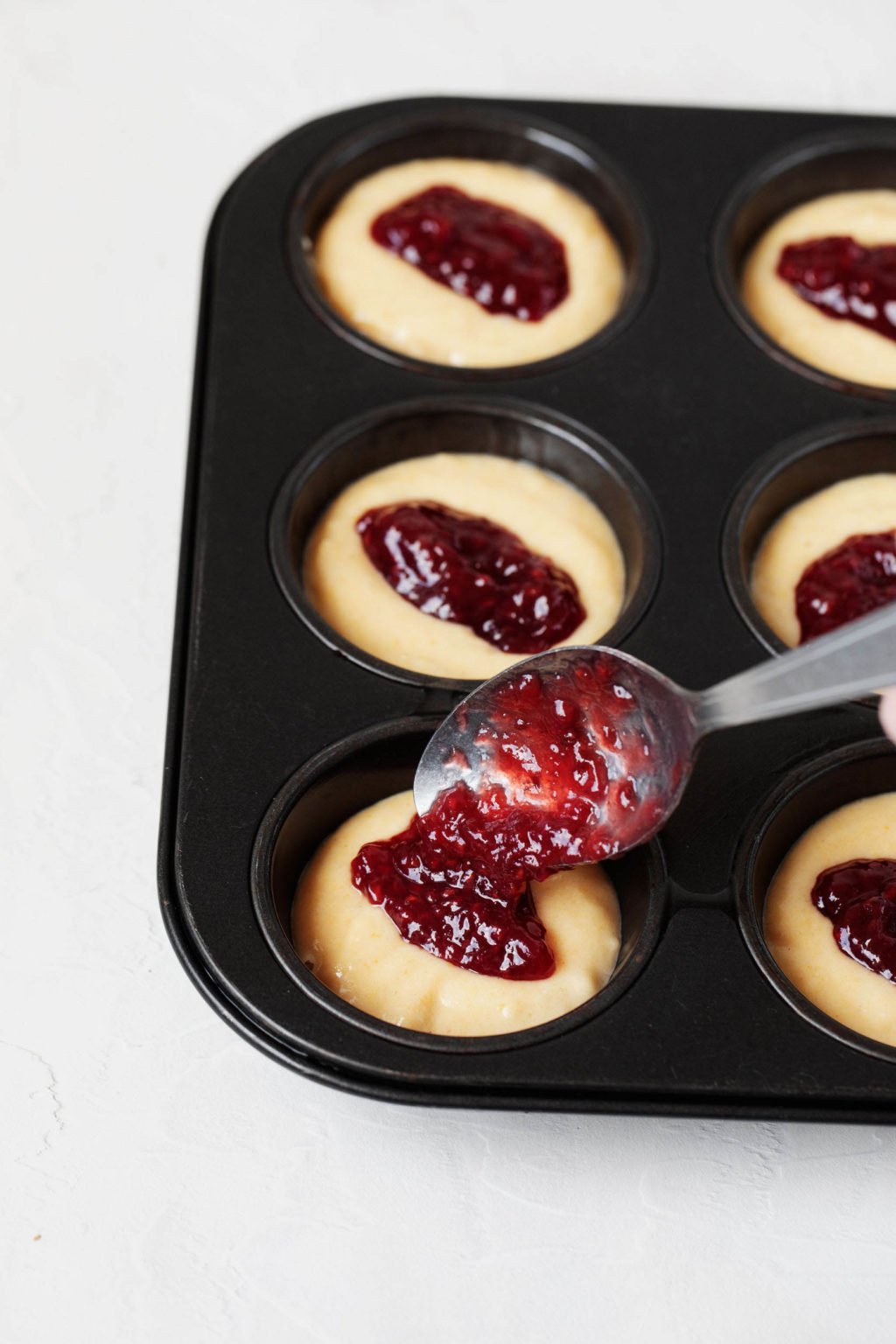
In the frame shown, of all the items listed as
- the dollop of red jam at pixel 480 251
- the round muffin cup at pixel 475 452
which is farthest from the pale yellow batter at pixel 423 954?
the dollop of red jam at pixel 480 251

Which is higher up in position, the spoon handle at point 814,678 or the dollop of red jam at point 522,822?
the spoon handle at point 814,678

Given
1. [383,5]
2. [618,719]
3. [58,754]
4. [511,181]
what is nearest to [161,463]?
[58,754]

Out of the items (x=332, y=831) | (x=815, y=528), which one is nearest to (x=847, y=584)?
(x=815, y=528)

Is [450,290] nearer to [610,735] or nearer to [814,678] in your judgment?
[610,735]

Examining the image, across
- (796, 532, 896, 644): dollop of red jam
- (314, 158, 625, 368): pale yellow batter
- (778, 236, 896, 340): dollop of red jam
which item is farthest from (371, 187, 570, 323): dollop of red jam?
(796, 532, 896, 644): dollop of red jam

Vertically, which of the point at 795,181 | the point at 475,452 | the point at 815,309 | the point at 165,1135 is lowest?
the point at 165,1135

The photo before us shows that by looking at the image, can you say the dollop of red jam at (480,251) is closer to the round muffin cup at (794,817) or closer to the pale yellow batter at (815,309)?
the pale yellow batter at (815,309)

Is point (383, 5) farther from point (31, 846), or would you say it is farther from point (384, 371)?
point (31, 846)

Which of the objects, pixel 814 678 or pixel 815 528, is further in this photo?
pixel 815 528
